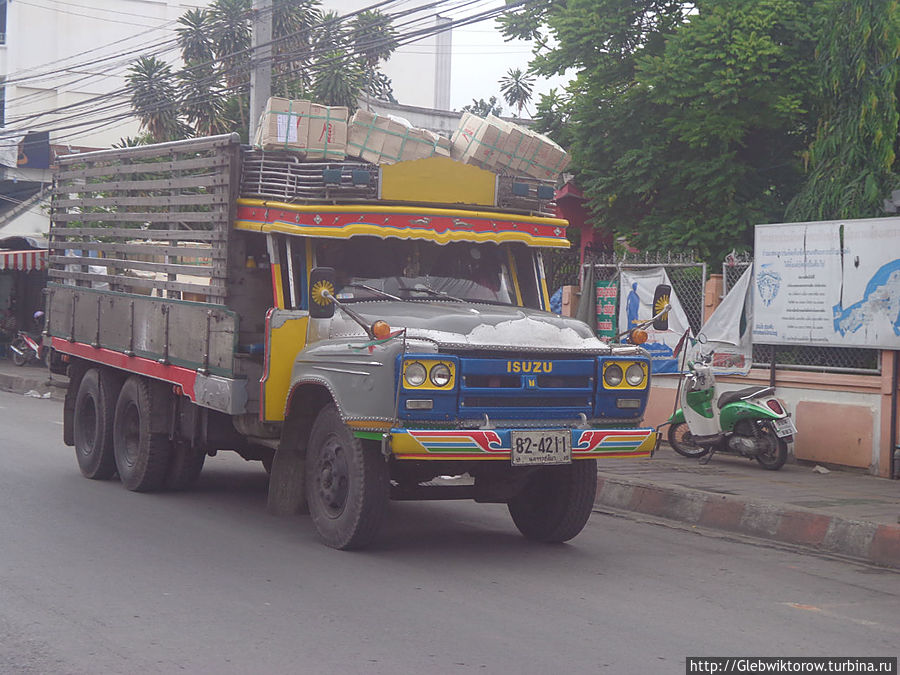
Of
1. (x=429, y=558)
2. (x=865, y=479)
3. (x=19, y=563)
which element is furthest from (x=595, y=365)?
(x=865, y=479)

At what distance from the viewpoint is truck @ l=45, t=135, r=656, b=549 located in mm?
7039

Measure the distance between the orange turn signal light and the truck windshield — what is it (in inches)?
43.0

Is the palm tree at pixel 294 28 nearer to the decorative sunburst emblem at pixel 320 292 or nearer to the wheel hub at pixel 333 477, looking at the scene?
the decorative sunburst emblem at pixel 320 292

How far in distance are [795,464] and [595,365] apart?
5757mm

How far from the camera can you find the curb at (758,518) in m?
8.25

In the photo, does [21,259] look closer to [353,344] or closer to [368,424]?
[353,344]

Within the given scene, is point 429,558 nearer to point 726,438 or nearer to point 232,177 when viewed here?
point 232,177

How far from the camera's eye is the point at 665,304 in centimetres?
822

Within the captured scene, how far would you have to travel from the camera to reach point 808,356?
1247 centimetres

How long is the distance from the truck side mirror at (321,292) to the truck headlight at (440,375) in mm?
964

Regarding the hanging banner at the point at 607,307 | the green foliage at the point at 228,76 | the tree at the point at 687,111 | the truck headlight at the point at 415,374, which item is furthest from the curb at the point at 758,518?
the green foliage at the point at 228,76

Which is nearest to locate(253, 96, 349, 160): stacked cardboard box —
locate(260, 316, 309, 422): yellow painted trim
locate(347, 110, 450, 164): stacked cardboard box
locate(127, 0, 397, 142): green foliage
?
locate(347, 110, 450, 164): stacked cardboard box

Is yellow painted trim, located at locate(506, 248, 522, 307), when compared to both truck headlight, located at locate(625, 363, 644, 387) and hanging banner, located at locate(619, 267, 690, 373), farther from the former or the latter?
hanging banner, located at locate(619, 267, 690, 373)

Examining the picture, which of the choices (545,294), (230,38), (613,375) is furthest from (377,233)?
(230,38)
